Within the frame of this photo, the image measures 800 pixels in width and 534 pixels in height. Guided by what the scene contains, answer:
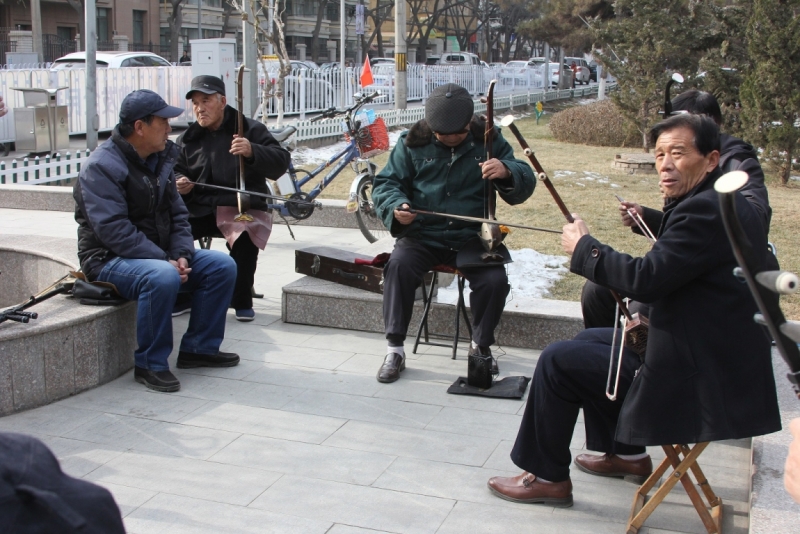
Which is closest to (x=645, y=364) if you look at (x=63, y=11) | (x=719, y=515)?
(x=719, y=515)

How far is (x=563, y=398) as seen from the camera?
336cm

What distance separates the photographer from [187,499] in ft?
11.5

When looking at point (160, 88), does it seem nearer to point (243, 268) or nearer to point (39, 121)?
point (39, 121)

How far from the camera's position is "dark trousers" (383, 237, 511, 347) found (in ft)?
15.6

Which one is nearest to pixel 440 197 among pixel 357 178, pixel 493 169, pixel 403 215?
pixel 403 215

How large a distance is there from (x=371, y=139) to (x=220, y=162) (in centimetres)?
360

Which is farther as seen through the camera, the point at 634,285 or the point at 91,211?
the point at 91,211

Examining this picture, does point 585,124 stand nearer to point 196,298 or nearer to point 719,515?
point 196,298

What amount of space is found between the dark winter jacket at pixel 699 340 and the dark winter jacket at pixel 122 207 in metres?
2.73

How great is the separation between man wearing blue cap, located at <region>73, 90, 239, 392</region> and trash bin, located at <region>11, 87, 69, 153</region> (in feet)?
35.7

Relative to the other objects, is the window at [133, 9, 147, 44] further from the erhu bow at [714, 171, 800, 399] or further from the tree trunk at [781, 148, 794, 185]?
the erhu bow at [714, 171, 800, 399]

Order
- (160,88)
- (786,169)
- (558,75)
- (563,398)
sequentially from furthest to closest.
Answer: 1. (558,75)
2. (160,88)
3. (786,169)
4. (563,398)

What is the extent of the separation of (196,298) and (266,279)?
6.52 ft

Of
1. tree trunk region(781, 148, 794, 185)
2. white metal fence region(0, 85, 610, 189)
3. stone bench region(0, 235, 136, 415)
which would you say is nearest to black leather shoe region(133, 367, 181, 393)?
stone bench region(0, 235, 136, 415)
